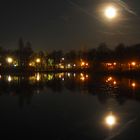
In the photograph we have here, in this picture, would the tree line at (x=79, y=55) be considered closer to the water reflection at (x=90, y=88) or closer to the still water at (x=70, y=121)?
the water reflection at (x=90, y=88)

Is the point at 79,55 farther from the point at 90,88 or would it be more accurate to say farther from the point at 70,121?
the point at 70,121

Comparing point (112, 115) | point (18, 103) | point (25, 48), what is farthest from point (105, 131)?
point (25, 48)

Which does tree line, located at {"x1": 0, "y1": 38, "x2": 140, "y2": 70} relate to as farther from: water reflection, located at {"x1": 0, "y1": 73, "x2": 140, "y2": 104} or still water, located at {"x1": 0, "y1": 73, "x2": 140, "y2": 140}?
still water, located at {"x1": 0, "y1": 73, "x2": 140, "y2": 140}

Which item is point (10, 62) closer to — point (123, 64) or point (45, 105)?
point (123, 64)

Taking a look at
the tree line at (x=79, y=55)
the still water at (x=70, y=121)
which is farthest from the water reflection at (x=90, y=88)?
the tree line at (x=79, y=55)

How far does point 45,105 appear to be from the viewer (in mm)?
18656

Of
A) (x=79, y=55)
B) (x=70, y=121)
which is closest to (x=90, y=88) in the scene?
(x=70, y=121)

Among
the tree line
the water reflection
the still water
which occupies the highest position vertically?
the tree line

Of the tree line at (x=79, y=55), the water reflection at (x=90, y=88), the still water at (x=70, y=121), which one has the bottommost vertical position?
the still water at (x=70, y=121)

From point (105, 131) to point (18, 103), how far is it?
9273mm

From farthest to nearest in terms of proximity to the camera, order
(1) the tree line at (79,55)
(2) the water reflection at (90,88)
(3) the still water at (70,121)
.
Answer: (1) the tree line at (79,55) < (2) the water reflection at (90,88) < (3) the still water at (70,121)

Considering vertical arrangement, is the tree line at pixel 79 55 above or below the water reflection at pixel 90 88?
above

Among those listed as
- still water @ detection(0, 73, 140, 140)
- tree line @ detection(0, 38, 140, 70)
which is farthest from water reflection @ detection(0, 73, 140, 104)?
tree line @ detection(0, 38, 140, 70)

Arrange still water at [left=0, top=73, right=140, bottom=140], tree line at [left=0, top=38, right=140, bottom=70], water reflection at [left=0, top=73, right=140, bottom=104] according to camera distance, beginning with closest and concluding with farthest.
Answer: still water at [left=0, top=73, right=140, bottom=140] → water reflection at [left=0, top=73, right=140, bottom=104] → tree line at [left=0, top=38, right=140, bottom=70]
